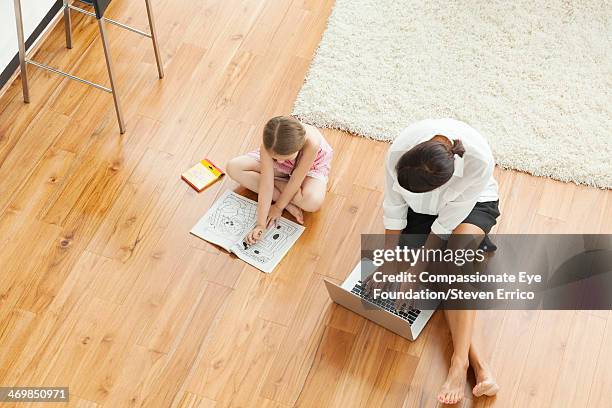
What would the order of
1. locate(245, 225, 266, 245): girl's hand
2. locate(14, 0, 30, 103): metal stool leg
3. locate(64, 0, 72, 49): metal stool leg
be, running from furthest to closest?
1. locate(64, 0, 72, 49): metal stool leg
2. locate(14, 0, 30, 103): metal stool leg
3. locate(245, 225, 266, 245): girl's hand

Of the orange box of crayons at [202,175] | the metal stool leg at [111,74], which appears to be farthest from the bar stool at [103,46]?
the orange box of crayons at [202,175]

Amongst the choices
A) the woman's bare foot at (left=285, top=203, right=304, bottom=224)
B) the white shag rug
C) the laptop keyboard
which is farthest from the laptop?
the white shag rug

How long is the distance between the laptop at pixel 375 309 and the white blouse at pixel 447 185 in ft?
0.83

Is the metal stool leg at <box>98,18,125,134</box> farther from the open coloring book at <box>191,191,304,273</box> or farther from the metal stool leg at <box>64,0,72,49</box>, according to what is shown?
the open coloring book at <box>191,191,304,273</box>

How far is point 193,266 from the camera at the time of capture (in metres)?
2.88

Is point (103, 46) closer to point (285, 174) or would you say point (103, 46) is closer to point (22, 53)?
point (22, 53)

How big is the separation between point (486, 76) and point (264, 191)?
1.15 m

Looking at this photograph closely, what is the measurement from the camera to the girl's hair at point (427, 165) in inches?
88.4

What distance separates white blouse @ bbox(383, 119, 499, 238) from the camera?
2.39m

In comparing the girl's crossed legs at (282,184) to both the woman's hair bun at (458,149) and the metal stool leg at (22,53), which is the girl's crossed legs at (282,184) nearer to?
the woman's hair bun at (458,149)

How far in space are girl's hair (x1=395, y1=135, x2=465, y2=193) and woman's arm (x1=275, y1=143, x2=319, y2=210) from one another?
0.56 m

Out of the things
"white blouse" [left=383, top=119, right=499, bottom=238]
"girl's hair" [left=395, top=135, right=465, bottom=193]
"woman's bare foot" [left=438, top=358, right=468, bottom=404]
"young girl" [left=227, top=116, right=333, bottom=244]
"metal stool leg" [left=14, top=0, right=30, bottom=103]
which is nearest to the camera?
"girl's hair" [left=395, top=135, right=465, bottom=193]

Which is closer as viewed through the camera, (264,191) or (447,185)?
(447,185)

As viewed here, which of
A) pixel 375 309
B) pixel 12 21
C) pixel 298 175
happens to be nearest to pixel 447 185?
pixel 375 309
